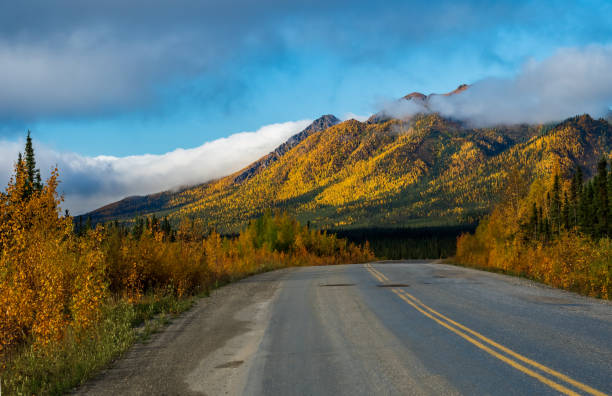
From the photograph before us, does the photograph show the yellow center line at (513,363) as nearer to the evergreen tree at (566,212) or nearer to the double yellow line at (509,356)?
the double yellow line at (509,356)

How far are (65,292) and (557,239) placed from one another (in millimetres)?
17965

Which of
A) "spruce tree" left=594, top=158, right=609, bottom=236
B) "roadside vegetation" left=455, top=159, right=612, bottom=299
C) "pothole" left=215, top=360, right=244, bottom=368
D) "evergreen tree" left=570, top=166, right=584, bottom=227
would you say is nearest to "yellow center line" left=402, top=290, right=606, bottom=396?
"pothole" left=215, top=360, right=244, bottom=368

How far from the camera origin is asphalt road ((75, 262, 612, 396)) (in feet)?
18.4

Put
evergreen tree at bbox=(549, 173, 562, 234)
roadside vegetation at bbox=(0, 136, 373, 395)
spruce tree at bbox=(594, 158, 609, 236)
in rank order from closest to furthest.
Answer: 1. roadside vegetation at bbox=(0, 136, 373, 395)
2. spruce tree at bbox=(594, 158, 609, 236)
3. evergreen tree at bbox=(549, 173, 562, 234)

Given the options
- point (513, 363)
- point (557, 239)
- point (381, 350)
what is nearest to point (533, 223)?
point (557, 239)

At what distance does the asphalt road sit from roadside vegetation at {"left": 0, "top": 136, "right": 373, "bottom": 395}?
64 cm

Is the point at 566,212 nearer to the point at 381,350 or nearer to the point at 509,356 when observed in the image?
the point at 509,356

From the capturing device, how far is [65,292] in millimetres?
10555

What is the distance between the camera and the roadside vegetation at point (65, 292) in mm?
7125

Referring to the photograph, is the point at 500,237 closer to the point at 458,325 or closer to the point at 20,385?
the point at 458,325

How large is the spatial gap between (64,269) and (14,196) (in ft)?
7.08

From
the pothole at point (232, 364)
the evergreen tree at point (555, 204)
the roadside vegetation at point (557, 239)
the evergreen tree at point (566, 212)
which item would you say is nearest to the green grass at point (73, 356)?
the pothole at point (232, 364)

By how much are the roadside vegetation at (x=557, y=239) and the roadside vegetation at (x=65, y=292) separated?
493 inches

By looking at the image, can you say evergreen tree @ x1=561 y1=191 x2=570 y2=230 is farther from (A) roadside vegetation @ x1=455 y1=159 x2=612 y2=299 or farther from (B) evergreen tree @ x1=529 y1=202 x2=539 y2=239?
(B) evergreen tree @ x1=529 y1=202 x2=539 y2=239
